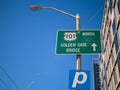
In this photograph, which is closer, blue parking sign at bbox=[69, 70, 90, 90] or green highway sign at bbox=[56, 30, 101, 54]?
blue parking sign at bbox=[69, 70, 90, 90]

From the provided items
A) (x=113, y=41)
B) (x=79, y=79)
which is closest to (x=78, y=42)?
(x=79, y=79)

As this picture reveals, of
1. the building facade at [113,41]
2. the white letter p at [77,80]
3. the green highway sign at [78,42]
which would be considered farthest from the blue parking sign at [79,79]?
the building facade at [113,41]

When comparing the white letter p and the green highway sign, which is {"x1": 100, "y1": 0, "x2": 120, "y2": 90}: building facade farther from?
the white letter p

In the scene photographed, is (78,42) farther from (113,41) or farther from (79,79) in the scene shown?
(113,41)

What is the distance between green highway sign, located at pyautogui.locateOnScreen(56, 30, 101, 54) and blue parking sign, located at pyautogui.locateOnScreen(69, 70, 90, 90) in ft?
3.03

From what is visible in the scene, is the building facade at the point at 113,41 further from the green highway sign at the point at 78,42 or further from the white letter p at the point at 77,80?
the white letter p at the point at 77,80

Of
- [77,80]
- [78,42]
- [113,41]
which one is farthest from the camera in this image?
[113,41]

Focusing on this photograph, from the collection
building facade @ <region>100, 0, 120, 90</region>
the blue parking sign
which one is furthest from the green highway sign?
building facade @ <region>100, 0, 120, 90</region>

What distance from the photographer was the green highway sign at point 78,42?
8.24 m

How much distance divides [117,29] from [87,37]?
2149cm

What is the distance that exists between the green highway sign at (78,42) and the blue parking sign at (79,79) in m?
Answer: 0.92

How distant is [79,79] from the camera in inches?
297

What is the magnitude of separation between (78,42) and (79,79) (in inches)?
64.8

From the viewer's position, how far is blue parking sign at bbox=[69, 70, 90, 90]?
24.2ft
